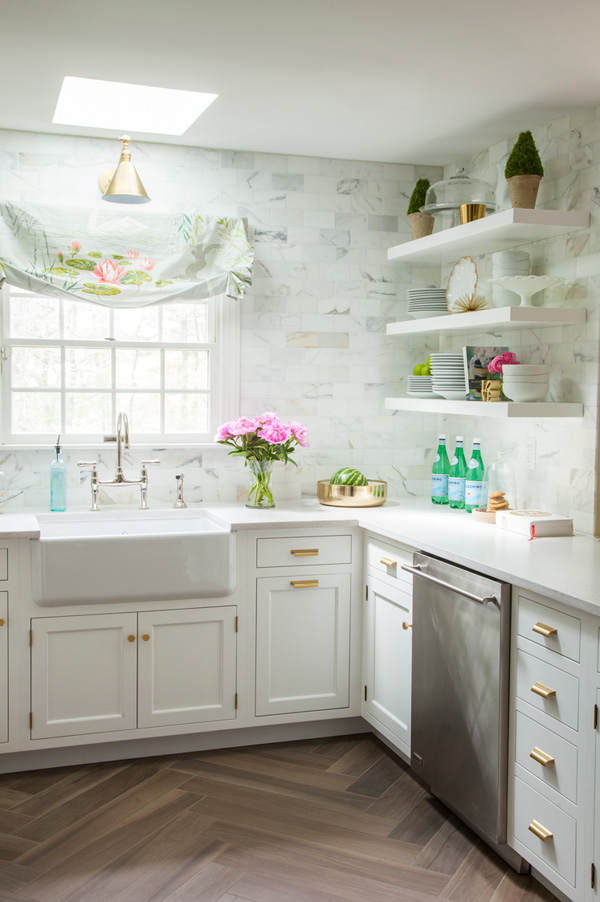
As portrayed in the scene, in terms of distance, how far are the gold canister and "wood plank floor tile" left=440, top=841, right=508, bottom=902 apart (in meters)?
2.26

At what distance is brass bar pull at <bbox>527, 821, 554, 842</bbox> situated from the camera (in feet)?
7.22

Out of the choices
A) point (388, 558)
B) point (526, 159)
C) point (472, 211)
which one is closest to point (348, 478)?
point (388, 558)

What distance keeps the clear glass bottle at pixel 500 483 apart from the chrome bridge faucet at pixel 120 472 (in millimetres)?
1388

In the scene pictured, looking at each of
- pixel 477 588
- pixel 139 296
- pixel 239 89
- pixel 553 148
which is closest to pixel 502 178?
pixel 553 148

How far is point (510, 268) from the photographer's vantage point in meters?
3.18

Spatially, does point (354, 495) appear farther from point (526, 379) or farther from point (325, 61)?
point (325, 61)

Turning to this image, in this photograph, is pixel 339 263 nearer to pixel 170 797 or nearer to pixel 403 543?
pixel 403 543

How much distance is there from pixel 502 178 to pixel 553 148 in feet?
1.16

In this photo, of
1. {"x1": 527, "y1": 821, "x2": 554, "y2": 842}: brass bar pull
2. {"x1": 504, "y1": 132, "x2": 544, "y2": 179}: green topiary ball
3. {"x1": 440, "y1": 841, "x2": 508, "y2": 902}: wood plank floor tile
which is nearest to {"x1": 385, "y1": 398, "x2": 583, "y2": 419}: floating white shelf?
{"x1": 504, "y1": 132, "x2": 544, "y2": 179}: green topiary ball

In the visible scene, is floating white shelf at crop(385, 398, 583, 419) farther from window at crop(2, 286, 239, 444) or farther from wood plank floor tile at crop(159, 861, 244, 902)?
wood plank floor tile at crop(159, 861, 244, 902)

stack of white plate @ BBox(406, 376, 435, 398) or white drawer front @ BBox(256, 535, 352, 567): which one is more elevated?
stack of white plate @ BBox(406, 376, 435, 398)

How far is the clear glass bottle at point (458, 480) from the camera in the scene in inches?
141

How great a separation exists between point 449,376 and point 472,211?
0.65 metres

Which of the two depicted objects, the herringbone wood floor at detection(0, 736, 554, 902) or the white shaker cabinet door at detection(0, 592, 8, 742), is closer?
the herringbone wood floor at detection(0, 736, 554, 902)
